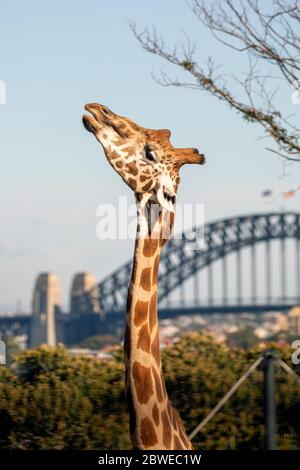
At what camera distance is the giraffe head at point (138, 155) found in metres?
9.23

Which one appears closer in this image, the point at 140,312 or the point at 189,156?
the point at 140,312

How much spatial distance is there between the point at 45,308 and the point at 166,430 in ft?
535

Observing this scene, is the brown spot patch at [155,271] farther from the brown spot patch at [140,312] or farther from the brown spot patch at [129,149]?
the brown spot patch at [129,149]

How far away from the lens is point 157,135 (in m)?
9.41

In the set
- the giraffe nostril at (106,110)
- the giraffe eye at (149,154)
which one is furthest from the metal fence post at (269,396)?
the giraffe nostril at (106,110)

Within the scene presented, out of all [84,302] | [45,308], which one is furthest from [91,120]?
[84,302]

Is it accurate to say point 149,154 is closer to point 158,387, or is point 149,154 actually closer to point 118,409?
point 158,387

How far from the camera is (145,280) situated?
920 centimetres

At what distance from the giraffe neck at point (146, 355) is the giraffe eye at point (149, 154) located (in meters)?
0.42

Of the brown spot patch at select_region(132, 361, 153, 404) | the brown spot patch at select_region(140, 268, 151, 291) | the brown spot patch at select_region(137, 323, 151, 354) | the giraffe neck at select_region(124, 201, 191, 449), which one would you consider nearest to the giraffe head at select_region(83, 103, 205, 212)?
the giraffe neck at select_region(124, 201, 191, 449)

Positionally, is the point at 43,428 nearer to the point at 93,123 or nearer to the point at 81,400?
the point at 81,400

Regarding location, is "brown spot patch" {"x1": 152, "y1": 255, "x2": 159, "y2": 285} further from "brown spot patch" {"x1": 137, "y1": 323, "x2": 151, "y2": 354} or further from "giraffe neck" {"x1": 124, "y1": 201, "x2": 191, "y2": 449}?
"brown spot patch" {"x1": 137, "y1": 323, "x2": 151, "y2": 354}

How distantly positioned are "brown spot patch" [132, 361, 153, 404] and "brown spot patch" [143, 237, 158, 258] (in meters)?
0.87

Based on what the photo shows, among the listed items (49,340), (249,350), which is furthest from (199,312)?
(249,350)
